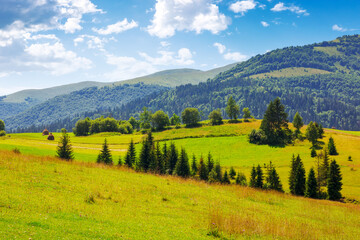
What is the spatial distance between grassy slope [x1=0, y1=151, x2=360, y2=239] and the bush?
3105 inches

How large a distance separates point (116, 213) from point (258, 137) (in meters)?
95.1

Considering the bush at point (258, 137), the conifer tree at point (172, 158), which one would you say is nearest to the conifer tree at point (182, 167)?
the conifer tree at point (172, 158)

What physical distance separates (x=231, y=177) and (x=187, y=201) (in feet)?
145

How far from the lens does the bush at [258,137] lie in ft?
323

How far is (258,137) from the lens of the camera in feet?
326

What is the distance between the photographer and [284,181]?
2164 inches

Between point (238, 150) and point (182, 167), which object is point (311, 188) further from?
point (238, 150)

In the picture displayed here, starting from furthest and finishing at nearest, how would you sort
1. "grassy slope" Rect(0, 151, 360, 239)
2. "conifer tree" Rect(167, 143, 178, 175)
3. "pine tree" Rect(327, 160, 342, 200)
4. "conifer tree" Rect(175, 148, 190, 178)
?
"conifer tree" Rect(167, 143, 178, 175)
"conifer tree" Rect(175, 148, 190, 178)
"pine tree" Rect(327, 160, 342, 200)
"grassy slope" Rect(0, 151, 360, 239)

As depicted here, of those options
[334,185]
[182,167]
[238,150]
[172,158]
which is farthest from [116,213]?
[238,150]

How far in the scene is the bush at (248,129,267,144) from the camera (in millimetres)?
98488

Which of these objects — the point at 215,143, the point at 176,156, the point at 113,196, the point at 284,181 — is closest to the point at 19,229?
the point at 113,196

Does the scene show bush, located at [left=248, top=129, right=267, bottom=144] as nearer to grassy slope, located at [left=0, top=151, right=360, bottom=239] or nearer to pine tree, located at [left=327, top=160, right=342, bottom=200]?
pine tree, located at [left=327, top=160, right=342, bottom=200]

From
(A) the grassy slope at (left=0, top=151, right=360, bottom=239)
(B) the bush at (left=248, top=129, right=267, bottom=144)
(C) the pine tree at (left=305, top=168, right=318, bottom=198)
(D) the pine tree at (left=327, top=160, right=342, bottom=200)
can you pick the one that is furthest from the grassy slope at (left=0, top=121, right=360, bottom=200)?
(A) the grassy slope at (left=0, top=151, right=360, bottom=239)

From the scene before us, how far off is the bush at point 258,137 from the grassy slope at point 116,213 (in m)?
78.9
